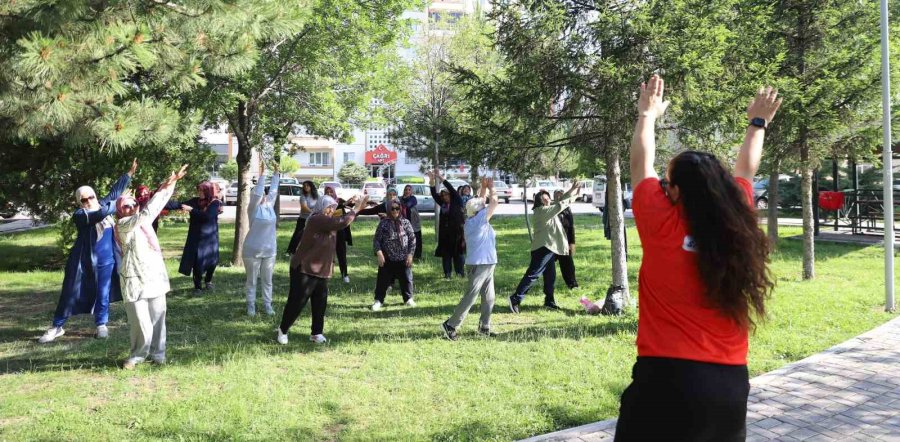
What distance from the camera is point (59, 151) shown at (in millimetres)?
12492

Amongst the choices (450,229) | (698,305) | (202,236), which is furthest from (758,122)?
(202,236)

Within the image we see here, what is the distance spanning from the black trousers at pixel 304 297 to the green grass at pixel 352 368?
0.26 metres

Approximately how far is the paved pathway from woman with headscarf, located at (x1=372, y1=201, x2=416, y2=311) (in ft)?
16.1

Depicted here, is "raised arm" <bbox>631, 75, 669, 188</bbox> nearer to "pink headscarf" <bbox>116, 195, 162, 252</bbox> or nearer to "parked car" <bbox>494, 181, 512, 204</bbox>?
"pink headscarf" <bbox>116, 195, 162, 252</bbox>

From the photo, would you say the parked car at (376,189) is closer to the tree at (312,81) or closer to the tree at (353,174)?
the tree at (312,81)

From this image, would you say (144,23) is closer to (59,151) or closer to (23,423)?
(23,423)

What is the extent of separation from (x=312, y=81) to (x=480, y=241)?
6.96 m

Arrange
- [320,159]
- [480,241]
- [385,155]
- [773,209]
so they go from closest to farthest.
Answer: [480,241] < [773,209] < [385,155] < [320,159]

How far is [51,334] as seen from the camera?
741 cm

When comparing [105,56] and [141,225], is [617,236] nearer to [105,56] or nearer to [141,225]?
[141,225]

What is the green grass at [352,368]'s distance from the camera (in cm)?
485

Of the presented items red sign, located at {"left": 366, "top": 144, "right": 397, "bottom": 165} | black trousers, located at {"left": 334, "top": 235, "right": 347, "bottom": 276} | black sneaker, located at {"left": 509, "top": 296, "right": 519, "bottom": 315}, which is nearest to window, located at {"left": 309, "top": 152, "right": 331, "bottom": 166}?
red sign, located at {"left": 366, "top": 144, "right": 397, "bottom": 165}

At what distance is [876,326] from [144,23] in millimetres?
8406

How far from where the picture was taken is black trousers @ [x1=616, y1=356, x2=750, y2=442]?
89.9 inches
